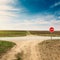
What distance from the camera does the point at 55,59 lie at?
11.4m

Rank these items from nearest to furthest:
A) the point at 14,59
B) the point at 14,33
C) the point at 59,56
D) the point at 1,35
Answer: the point at 14,59
the point at 59,56
the point at 1,35
the point at 14,33

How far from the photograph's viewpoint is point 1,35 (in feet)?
95.5

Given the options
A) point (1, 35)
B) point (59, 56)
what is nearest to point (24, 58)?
point (59, 56)

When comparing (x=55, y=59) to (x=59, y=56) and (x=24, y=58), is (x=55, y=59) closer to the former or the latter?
(x=59, y=56)

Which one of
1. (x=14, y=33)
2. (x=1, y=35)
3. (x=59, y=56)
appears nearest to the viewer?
(x=59, y=56)

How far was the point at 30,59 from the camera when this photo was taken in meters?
11.2

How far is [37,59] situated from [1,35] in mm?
18439

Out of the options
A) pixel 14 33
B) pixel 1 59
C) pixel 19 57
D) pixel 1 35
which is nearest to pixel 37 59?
pixel 19 57

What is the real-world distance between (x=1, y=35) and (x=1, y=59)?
18.1 metres

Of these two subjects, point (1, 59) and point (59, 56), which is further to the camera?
point (59, 56)

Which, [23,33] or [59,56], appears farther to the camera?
[23,33]

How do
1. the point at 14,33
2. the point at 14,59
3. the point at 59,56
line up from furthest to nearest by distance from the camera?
the point at 14,33
the point at 59,56
the point at 14,59

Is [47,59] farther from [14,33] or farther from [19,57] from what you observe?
[14,33]

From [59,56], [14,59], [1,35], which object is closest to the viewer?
[14,59]
